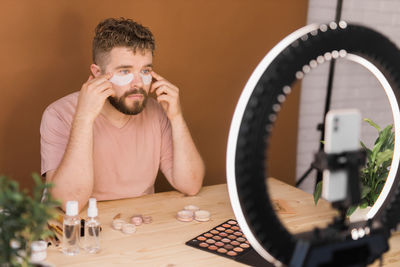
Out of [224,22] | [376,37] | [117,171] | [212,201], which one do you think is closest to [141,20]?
[224,22]

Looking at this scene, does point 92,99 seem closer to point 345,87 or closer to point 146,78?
point 146,78

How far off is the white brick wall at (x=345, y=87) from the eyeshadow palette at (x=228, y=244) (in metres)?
1.55

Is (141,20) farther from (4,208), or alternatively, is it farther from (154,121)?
(4,208)

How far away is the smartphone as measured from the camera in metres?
0.66

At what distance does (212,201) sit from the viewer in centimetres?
152

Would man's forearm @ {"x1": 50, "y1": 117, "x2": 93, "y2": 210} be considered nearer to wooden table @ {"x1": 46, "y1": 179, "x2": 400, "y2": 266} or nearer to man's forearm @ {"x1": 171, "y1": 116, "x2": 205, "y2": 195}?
wooden table @ {"x1": 46, "y1": 179, "x2": 400, "y2": 266}

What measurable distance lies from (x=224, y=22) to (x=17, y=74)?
40.2 inches

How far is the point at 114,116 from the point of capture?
174 cm

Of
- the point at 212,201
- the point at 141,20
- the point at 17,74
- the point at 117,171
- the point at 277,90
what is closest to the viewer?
the point at 277,90

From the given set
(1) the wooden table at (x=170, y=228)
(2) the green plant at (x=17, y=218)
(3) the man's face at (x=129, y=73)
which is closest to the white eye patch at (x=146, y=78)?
(3) the man's face at (x=129, y=73)

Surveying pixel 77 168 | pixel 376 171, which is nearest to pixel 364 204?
pixel 376 171

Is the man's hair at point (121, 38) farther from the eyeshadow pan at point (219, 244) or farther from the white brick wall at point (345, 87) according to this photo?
the white brick wall at point (345, 87)

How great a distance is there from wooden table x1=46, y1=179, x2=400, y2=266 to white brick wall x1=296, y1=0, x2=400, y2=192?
Result: 1100mm

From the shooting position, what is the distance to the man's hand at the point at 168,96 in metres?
1.68
